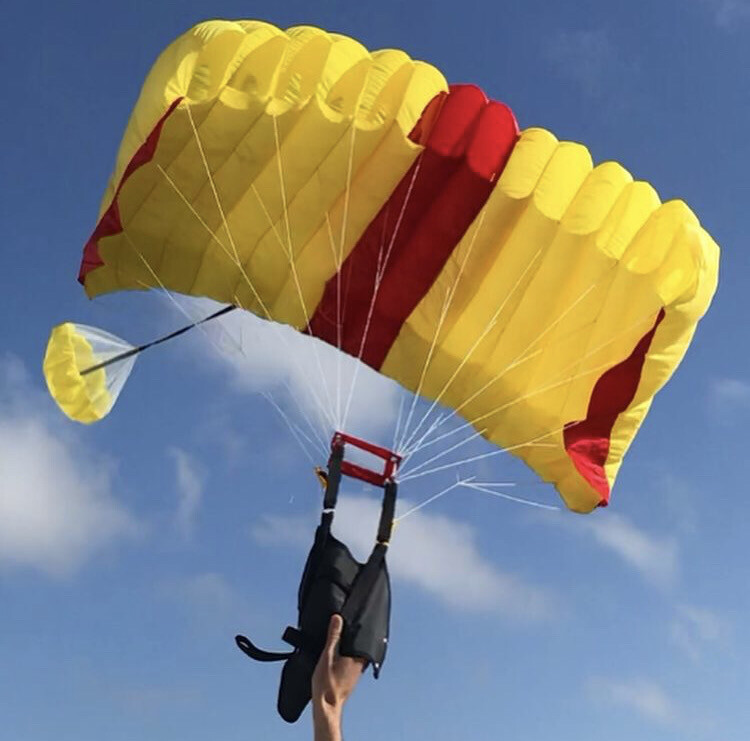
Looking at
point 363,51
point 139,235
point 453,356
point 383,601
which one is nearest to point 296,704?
point 383,601

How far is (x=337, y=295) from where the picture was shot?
7996mm

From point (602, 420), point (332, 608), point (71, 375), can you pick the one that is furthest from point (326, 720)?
point (602, 420)

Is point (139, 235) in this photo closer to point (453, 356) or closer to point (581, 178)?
point (453, 356)

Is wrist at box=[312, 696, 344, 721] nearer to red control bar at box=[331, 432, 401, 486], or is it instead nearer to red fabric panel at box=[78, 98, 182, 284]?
red control bar at box=[331, 432, 401, 486]

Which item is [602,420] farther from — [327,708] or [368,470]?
[327,708]

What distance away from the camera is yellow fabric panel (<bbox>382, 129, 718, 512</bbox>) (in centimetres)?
749

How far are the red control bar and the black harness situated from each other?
232mm

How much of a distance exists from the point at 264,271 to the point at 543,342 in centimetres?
209

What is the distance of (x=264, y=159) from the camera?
7.55 m

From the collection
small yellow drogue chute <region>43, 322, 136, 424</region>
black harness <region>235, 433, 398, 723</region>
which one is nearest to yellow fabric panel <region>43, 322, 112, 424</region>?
small yellow drogue chute <region>43, 322, 136, 424</region>

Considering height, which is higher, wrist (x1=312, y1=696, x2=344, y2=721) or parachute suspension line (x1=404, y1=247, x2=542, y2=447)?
parachute suspension line (x1=404, y1=247, x2=542, y2=447)

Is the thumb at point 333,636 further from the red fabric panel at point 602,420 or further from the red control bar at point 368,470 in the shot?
the red fabric panel at point 602,420

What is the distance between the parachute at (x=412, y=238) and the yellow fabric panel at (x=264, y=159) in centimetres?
1

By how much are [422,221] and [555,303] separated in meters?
1.12
